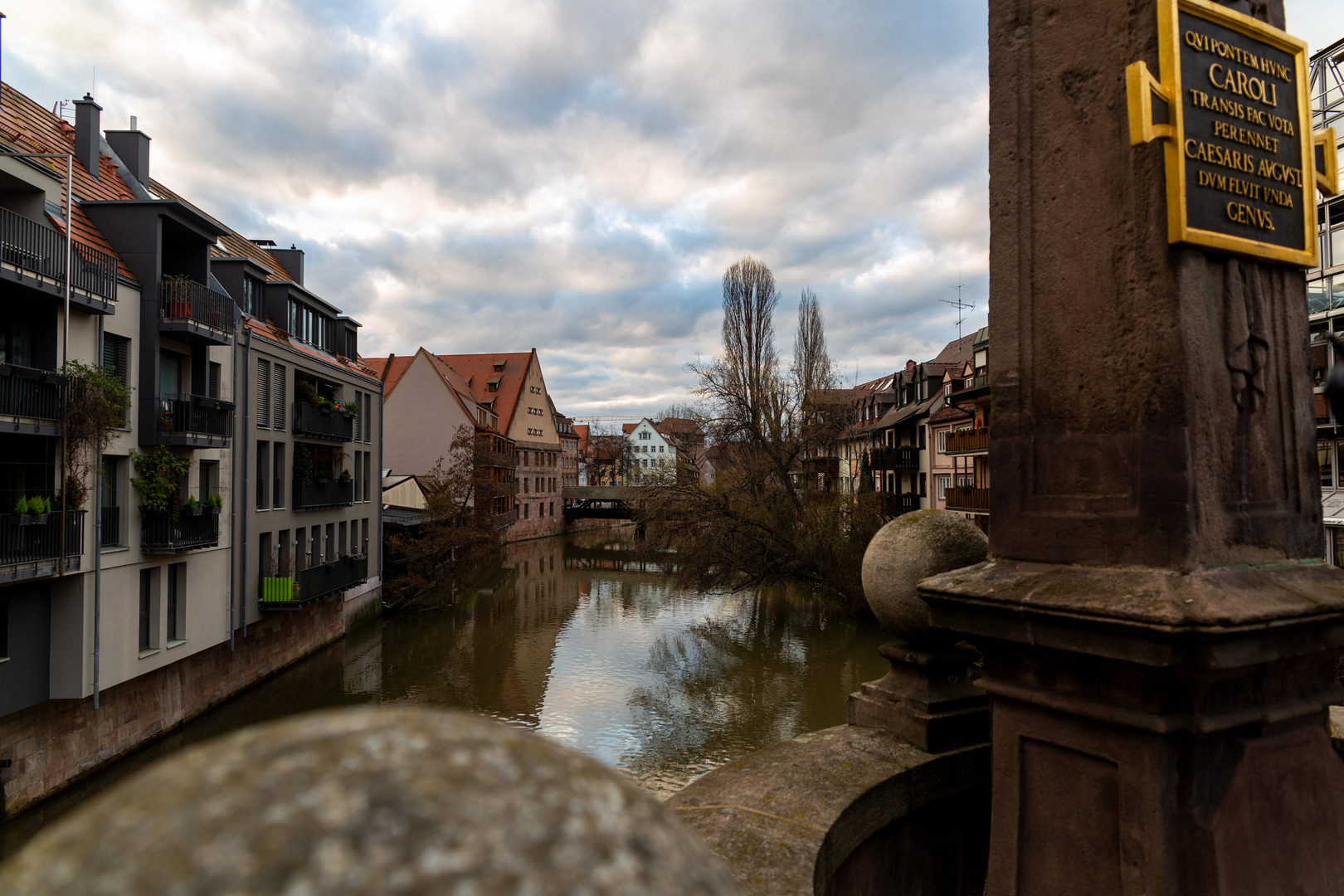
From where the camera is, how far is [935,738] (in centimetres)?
395

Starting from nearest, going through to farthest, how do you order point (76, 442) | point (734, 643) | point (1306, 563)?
1. point (1306, 563)
2. point (76, 442)
3. point (734, 643)

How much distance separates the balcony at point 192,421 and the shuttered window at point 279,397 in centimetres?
366

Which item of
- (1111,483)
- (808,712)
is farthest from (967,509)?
(1111,483)

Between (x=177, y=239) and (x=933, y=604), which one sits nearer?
(x=933, y=604)

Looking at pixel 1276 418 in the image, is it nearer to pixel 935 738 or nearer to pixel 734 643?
pixel 935 738

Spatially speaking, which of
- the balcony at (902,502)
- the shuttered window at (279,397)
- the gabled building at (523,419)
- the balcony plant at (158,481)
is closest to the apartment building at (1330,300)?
the balcony at (902,502)

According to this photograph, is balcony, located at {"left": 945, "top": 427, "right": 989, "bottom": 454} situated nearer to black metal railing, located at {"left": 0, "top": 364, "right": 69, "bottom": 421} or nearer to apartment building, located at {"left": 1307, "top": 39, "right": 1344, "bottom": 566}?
apartment building, located at {"left": 1307, "top": 39, "right": 1344, "bottom": 566}

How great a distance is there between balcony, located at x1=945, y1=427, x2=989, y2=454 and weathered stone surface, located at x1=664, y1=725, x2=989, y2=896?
76.8 feet

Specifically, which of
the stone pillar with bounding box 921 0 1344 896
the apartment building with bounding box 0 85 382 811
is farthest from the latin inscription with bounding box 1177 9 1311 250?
the apartment building with bounding box 0 85 382 811

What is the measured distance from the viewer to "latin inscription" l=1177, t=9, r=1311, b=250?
2.98m

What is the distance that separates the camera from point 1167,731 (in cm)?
265

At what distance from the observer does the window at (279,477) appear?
2041 cm

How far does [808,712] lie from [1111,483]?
14.7 meters

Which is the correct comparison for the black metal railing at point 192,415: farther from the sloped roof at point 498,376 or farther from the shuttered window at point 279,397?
the sloped roof at point 498,376
